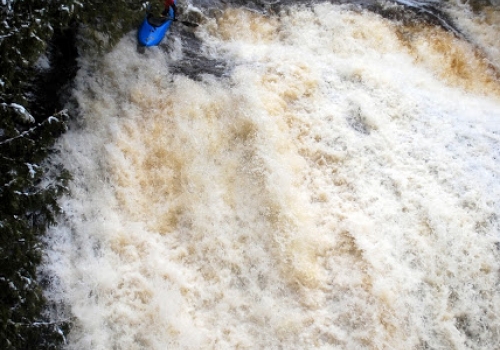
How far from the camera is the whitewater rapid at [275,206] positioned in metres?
4.00

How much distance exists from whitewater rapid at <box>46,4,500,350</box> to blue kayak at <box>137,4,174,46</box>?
0.48 feet

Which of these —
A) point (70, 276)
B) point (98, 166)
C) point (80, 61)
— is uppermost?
point (80, 61)

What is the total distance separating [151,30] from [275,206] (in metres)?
2.73

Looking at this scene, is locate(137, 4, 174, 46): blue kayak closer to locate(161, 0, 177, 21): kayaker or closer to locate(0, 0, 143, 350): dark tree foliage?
locate(161, 0, 177, 21): kayaker

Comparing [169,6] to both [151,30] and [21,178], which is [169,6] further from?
[21,178]

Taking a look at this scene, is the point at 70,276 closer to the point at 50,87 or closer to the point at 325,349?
the point at 50,87

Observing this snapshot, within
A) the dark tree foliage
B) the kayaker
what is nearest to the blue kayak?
the kayaker

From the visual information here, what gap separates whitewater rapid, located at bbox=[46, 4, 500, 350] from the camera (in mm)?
4004

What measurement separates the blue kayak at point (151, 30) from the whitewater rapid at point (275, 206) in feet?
0.48

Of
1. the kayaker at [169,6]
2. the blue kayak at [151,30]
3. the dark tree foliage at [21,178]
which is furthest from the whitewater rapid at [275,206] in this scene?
the dark tree foliage at [21,178]

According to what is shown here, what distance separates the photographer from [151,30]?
5320mm

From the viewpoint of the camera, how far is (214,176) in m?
4.74

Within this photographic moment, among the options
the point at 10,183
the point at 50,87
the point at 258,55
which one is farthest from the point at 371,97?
the point at 10,183

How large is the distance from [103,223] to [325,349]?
2.48 metres
